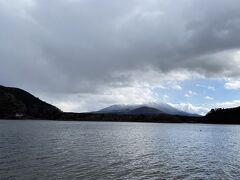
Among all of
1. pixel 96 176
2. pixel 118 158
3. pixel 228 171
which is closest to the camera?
pixel 96 176

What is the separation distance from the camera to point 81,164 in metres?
46.5

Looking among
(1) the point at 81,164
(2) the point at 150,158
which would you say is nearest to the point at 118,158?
(2) the point at 150,158

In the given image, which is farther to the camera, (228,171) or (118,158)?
(118,158)

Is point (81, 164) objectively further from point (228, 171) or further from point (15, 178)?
point (228, 171)

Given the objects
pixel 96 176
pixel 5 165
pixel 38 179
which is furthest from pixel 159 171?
pixel 5 165

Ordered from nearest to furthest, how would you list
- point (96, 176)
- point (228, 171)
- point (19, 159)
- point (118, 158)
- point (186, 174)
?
point (96, 176)
point (186, 174)
point (228, 171)
point (19, 159)
point (118, 158)

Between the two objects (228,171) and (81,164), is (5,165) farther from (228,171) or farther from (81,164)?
(228,171)

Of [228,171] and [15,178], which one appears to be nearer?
[15,178]

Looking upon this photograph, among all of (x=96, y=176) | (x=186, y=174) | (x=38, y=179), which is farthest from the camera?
(x=186, y=174)

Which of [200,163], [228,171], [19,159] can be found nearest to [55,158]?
[19,159]

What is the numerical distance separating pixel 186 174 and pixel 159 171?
13.7 ft

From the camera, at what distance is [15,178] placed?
3556 centimetres

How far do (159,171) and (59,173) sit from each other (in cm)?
1561

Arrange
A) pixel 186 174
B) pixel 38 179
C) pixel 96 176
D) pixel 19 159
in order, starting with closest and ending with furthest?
pixel 38 179, pixel 96 176, pixel 186 174, pixel 19 159
